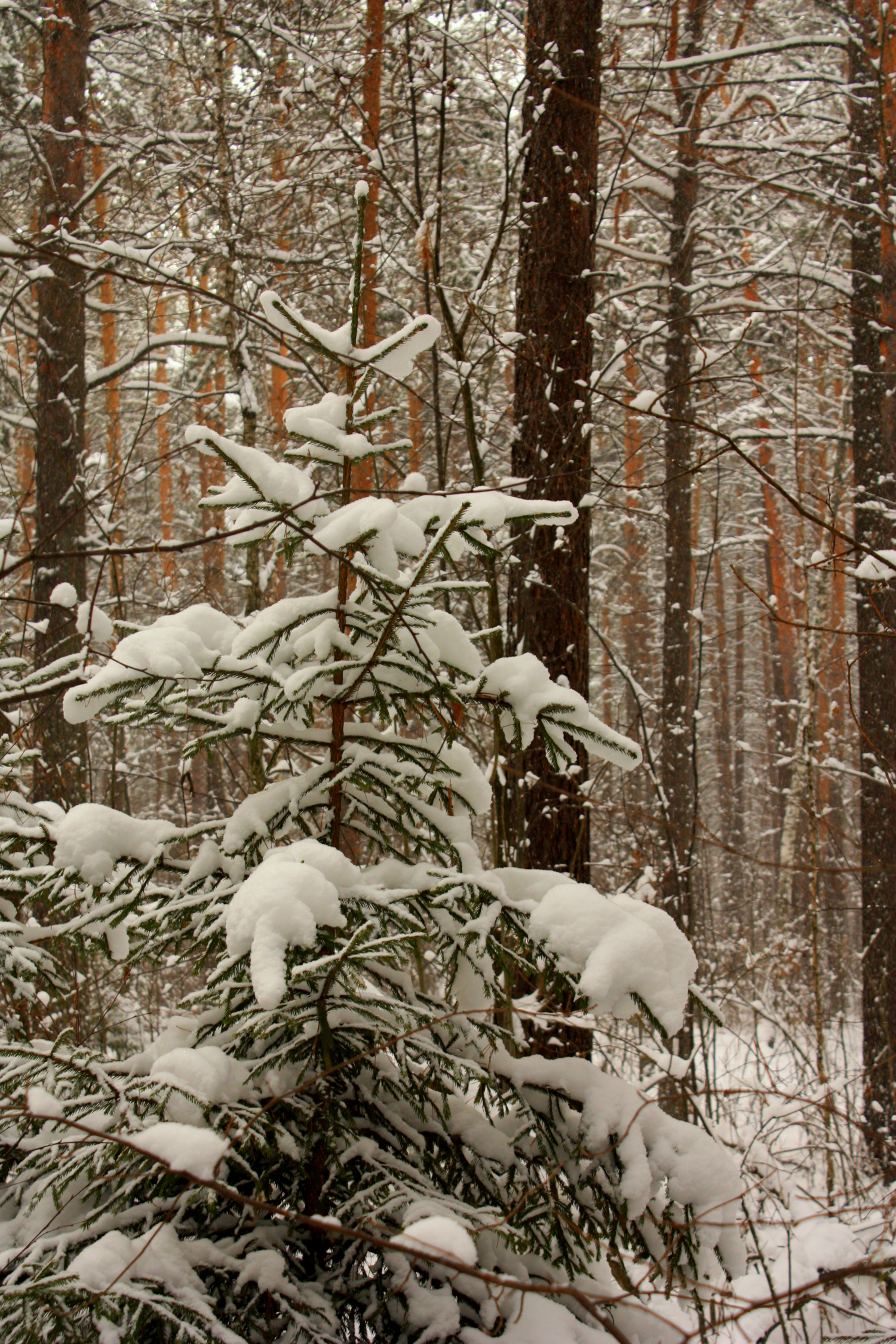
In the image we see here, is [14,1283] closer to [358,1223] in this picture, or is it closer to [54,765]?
[358,1223]

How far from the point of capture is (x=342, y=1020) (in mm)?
1869

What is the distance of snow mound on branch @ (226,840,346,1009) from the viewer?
1.40m

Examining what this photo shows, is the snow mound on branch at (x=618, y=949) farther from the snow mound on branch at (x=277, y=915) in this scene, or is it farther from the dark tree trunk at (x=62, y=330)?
the dark tree trunk at (x=62, y=330)

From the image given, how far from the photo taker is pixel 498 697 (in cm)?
209

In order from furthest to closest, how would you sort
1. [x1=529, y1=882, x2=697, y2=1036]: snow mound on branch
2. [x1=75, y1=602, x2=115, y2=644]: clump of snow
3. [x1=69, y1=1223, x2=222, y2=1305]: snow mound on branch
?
[x1=75, y1=602, x2=115, y2=644]: clump of snow, [x1=529, y1=882, x2=697, y2=1036]: snow mound on branch, [x1=69, y1=1223, x2=222, y2=1305]: snow mound on branch

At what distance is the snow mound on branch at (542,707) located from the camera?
204 cm

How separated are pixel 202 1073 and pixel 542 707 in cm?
106

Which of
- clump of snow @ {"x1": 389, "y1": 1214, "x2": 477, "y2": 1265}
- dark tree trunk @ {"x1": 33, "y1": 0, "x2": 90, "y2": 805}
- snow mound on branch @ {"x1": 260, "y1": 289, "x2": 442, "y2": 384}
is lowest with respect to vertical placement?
clump of snow @ {"x1": 389, "y1": 1214, "x2": 477, "y2": 1265}

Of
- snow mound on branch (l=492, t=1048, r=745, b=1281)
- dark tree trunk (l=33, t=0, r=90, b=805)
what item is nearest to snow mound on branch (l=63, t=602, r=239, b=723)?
snow mound on branch (l=492, t=1048, r=745, b=1281)

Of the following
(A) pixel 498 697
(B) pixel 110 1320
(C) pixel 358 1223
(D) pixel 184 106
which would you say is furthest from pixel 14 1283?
(D) pixel 184 106

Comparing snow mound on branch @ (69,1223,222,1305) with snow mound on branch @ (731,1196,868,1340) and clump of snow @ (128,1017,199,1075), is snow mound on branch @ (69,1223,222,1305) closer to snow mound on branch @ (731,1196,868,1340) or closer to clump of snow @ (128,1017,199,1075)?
clump of snow @ (128,1017,199,1075)

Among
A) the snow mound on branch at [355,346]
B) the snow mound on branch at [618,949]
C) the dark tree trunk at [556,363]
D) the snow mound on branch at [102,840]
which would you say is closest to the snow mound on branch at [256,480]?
the snow mound on branch at [355,346]

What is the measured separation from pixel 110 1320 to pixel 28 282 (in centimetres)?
452

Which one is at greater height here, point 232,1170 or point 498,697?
point 498,697
